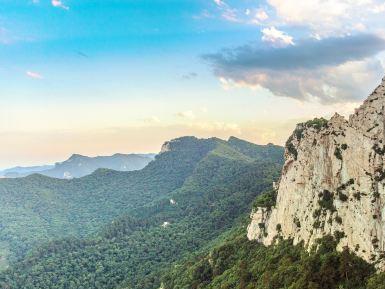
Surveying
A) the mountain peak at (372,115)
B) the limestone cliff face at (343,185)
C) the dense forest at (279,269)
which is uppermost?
the mountain peak at (372,115)

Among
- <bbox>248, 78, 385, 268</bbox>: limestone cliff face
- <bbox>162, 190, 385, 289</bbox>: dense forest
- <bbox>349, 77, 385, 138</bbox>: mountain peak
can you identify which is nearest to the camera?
<bbox>162, 190, 385, 289</bbox>: dense forest

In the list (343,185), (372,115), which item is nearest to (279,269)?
(343,185)

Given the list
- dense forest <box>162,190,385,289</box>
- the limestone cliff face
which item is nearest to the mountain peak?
the limestone cliff face

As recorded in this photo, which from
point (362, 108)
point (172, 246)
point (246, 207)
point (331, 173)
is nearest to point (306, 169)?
point (331, 173)

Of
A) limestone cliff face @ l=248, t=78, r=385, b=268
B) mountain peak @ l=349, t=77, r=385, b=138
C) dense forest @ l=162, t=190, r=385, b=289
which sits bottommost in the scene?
dense forest @ l=162, t=190, r=385, b=289

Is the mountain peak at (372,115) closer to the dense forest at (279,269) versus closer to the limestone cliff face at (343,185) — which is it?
the limestone cliff face at (343,185)

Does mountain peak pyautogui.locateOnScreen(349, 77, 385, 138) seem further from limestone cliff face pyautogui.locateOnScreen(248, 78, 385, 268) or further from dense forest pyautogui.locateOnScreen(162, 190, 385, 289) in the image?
dense forest pyautogui.locateOnScreen(162, 190, 385, 289)

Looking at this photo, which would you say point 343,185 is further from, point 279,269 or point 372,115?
point 279,269

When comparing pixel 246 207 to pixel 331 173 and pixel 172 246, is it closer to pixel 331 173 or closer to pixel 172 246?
pixel 172 246

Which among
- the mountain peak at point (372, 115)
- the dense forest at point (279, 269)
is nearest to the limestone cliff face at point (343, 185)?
the mountain peak at point (372, 115)
